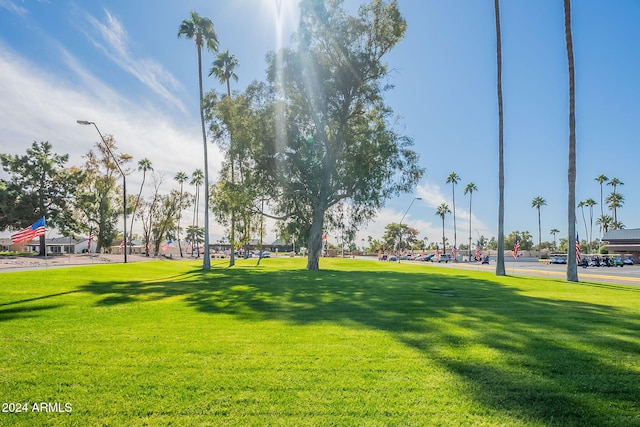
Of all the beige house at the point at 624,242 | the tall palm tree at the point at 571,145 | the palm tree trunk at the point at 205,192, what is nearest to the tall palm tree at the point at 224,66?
the palm tree trunk at the point at 205,192

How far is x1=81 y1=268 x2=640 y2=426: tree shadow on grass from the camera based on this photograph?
446 centimetres

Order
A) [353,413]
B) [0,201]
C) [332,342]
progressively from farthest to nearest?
[0,201], [332,342], [353,413]

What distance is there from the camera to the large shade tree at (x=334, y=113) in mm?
30672

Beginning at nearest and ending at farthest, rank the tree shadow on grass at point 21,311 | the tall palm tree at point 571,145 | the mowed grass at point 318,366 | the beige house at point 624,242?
the mowed grass at point 318,366 < the tree shadow on grass at point 21,311 < the tall palm tree at point 571,145 < the beige house at point 624,242

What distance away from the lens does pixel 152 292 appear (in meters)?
14.9

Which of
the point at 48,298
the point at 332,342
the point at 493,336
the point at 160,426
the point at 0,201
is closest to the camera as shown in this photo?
the point at 160,426

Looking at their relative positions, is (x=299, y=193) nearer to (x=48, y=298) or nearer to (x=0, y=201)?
(x=48, y=298)

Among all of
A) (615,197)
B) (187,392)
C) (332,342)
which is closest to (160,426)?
(187,392)

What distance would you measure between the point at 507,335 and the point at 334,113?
27.6 metres

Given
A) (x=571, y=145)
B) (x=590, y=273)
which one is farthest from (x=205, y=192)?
(x=590, y=273)

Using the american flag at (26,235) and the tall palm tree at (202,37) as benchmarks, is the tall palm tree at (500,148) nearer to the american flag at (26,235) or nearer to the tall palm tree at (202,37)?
the tall palm tree at (202,37)

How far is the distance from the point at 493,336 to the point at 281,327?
176 inches

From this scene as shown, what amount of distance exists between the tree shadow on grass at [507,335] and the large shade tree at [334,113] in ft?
Result: 55.6

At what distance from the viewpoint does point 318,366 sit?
5559mm
